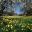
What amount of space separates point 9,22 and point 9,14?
0.41 ft

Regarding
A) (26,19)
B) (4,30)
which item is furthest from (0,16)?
(26,19)

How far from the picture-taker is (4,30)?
1479 mm

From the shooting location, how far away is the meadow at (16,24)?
57.5 inches

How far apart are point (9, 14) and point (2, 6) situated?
0.55 ft

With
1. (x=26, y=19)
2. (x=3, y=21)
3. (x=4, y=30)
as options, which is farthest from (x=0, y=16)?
(x=26, y=19)

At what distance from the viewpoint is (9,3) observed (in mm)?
1528

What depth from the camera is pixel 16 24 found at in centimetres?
148

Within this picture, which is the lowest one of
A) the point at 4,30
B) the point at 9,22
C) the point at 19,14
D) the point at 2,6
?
the point at 4,30

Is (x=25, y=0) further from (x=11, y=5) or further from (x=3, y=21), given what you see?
(x=3, y=21)

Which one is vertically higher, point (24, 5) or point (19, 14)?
point (24, 5)

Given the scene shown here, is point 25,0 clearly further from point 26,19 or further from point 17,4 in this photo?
point 26,19

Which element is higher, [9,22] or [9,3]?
[9,3]

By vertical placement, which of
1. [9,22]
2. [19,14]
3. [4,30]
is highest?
[19,14]

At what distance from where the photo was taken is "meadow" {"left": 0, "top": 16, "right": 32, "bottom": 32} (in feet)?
4.79
